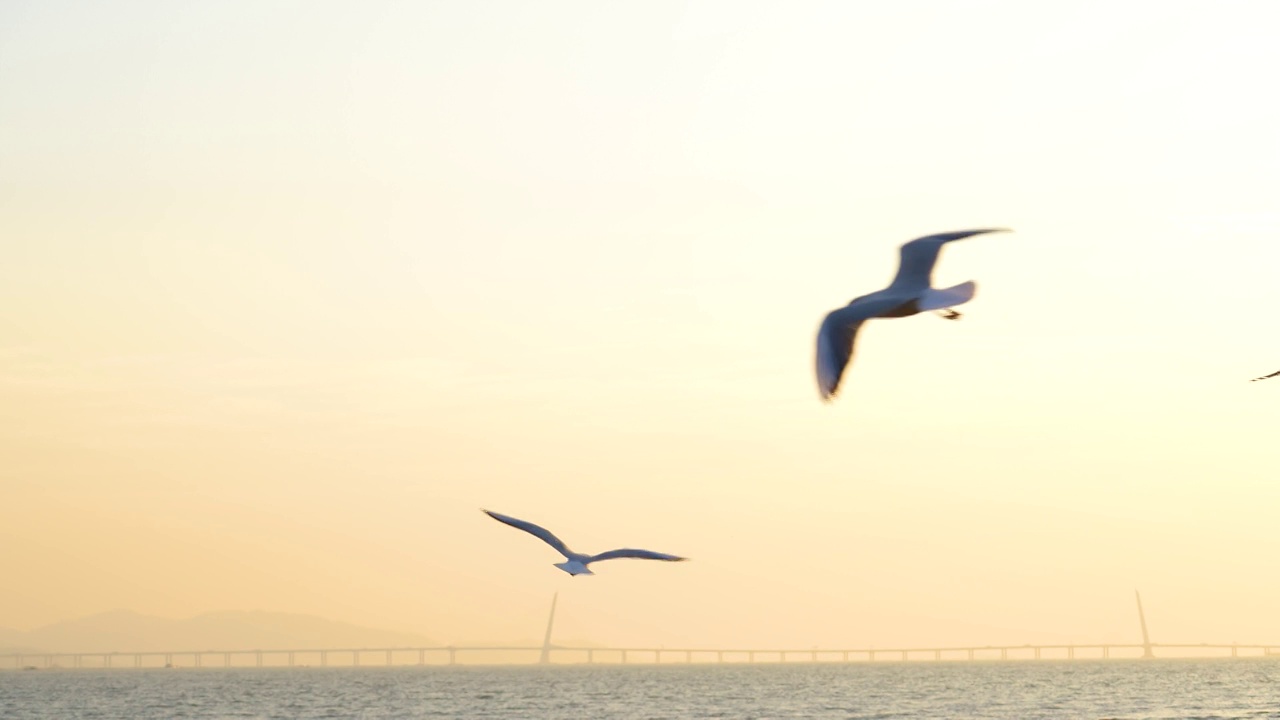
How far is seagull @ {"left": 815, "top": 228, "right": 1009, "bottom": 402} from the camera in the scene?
18.6 meters

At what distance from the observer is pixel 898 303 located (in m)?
20.3

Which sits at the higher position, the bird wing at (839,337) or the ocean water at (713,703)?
the ocean water at (713,703)

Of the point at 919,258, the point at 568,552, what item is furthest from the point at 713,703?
the point at 919,258

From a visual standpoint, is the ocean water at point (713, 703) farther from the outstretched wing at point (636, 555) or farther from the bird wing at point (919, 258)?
the bird wing at point (919, 258)

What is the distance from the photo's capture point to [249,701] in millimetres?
138250

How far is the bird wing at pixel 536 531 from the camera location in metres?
33.4

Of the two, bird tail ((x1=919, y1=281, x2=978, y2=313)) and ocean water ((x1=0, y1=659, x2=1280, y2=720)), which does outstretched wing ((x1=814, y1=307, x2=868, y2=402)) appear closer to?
bird tail ((x1=919, y1=281, x2=978, y2=313))

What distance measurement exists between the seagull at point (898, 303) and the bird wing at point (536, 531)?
13.0 metres

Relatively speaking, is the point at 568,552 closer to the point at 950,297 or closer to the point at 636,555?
the point at 636,555

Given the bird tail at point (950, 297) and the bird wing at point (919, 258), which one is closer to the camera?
the bird tail at point (950, 297)

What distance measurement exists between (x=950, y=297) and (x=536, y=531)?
16.1 meters

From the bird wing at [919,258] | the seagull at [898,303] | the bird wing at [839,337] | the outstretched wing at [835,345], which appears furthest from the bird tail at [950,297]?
the bird wing at [919,258]

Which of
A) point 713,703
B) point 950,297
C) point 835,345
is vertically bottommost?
point 835,345

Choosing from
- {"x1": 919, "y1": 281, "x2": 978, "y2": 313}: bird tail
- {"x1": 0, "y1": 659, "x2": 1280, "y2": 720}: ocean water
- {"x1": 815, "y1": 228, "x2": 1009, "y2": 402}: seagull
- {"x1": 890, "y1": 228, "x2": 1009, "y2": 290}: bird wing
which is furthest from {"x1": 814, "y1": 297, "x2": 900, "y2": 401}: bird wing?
{"x1": 0, "y1": 659, "x2": 1280, "y2": 720}: ocean water
